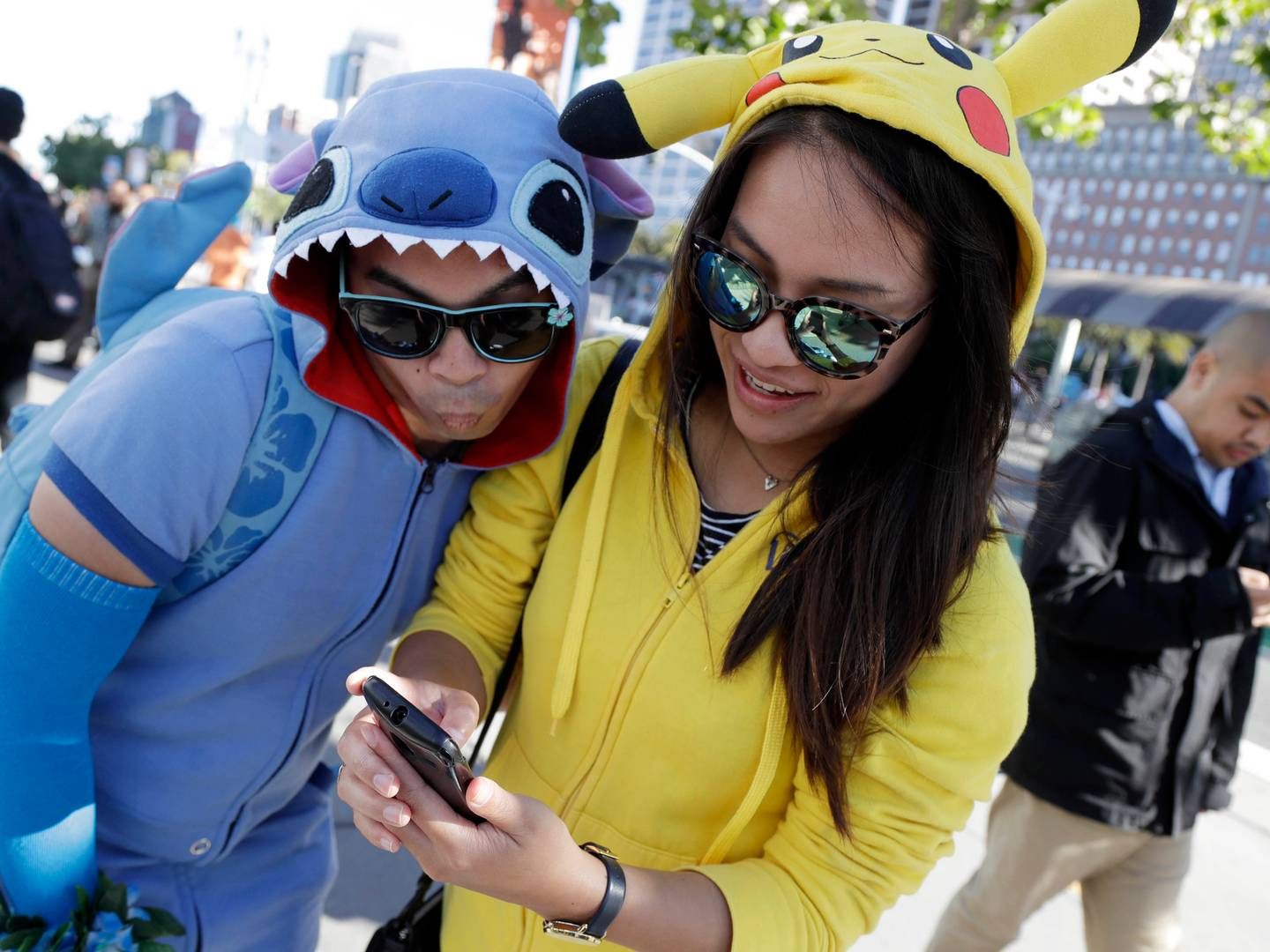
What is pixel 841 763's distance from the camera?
125 centimetres

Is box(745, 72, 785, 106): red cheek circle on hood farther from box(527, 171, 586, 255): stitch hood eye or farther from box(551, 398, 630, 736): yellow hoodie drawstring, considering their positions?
box(551, 398, 630, 736): yellow hoodie drawstring

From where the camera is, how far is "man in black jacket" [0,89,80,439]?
4.61 metres

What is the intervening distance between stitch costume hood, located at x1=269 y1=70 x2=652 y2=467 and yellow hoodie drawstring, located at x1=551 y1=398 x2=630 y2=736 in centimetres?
16

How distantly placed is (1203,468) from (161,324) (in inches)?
101

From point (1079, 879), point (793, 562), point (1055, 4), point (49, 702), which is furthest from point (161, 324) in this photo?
point (1055, 4)

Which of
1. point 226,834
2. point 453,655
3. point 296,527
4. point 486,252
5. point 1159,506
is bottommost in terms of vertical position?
point 226,834

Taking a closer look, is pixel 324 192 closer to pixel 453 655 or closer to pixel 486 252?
pixel 486 252

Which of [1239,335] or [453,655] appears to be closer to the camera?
[453,655]

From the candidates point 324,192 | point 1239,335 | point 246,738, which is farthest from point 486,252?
point 1239,335

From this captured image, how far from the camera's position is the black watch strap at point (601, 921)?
116 cm

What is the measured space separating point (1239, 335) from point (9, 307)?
5067mm

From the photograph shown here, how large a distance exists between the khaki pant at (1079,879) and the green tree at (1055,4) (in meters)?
3.52

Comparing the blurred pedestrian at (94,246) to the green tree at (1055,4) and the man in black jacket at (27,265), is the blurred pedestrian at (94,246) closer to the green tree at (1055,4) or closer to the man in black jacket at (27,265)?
the man in black jacket at (27,265)

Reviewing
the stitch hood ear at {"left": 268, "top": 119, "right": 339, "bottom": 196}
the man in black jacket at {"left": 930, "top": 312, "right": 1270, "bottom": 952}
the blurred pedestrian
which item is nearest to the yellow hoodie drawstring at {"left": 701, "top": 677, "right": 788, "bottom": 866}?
the stitch hood ear at {"left": 268, "top": 119, "right": 339, "bottom": 196}
